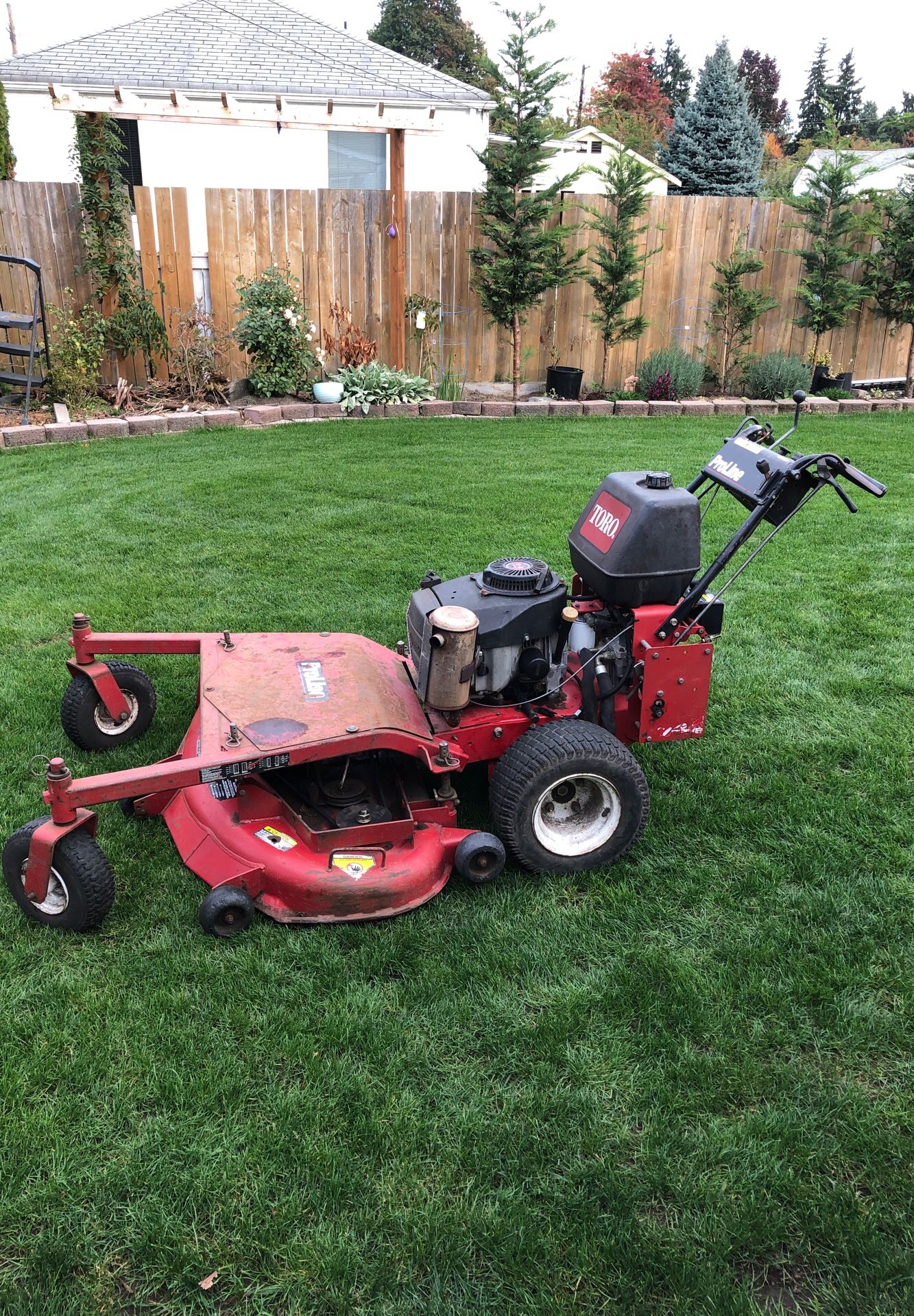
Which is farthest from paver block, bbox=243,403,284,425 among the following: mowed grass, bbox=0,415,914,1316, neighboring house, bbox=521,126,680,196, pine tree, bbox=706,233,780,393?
neighboring house, bbox=521,126,680,196

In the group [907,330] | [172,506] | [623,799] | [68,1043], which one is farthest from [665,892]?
[907,330]

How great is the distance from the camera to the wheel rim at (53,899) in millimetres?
2961

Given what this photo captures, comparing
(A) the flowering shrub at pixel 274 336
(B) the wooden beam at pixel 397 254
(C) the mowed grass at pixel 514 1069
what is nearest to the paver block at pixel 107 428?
(A) the flowering shrub at pixel 274 336

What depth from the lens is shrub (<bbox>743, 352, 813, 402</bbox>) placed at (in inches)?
445

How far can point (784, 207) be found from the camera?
A: 460 inches

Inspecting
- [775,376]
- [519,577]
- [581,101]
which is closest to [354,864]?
[519,577]

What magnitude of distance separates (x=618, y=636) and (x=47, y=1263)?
2.39 m

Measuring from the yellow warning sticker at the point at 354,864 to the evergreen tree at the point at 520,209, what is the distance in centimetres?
883

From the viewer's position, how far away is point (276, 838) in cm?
316

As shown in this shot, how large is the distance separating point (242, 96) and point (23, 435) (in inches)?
507

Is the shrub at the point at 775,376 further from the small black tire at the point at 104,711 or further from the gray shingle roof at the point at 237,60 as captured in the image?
the gray shingle roof at the point at 237,60

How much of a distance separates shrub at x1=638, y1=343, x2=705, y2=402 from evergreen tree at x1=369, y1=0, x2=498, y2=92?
46944 mm

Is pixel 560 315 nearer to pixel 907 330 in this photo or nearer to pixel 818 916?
pixel 907 330

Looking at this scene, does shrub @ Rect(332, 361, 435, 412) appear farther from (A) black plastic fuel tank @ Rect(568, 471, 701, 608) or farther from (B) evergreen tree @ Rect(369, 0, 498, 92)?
(B) evergreen tree @ Rect(369, 0, 498, 92)
